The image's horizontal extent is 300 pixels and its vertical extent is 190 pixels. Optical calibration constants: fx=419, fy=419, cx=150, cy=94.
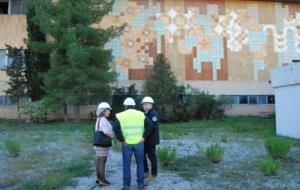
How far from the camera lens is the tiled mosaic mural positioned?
94.3 feet

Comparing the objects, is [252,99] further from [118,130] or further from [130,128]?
[118,130]

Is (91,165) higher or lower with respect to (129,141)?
lower

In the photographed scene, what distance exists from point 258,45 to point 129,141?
77.8ft

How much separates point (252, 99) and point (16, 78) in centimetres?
1610

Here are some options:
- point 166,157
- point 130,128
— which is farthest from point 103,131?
point 166,157

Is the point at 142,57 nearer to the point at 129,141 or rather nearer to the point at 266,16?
the point at 266,16

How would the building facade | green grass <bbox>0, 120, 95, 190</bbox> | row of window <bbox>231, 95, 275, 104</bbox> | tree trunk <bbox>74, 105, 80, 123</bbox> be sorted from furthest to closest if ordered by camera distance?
row of window <bbox>231, 95, 275, 104</bbox>
the building facade
tree trunk <bbox>74, 105, 80, 123</bbox>
green grass <bbox>0, 120, 95, 190</bbox>

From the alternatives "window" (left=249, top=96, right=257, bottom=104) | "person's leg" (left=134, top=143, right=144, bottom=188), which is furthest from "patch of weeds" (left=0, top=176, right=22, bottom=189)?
"window" (left=249, top=96, right=257, bottom=104)

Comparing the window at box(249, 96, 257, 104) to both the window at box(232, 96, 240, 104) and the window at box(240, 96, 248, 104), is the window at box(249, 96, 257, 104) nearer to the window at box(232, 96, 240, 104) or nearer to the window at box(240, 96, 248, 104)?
the window at box(240, 96, 248, 104)

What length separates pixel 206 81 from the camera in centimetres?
2919

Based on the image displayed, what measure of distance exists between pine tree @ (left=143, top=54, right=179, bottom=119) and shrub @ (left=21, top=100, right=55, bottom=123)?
634 centimetres

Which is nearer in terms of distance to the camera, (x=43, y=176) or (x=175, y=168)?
(x=43, y=176)

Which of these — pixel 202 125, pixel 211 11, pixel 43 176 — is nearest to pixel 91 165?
pixel 43 176

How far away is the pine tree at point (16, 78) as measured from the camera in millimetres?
25578
